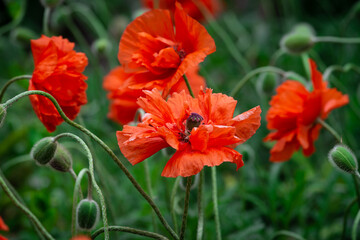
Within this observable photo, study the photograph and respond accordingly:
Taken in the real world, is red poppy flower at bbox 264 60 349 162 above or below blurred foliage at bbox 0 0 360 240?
above

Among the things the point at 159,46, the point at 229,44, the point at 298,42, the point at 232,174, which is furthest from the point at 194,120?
the point at 232,174

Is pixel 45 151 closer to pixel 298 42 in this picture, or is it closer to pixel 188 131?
pixel 188 131

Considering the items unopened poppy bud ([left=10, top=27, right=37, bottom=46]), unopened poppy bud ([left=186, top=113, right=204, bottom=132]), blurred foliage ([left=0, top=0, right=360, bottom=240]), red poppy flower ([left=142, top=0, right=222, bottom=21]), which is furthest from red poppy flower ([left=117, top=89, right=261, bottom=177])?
red poppy flower ([left=142, top=0, right=222, bottom=21])

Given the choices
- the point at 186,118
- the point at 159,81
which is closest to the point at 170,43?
the point at 159,81

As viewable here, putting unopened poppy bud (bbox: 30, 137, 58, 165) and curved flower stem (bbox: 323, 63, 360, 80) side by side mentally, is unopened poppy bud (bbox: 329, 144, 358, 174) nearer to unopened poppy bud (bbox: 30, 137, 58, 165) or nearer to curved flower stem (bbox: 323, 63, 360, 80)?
curved flower stem (bbox: 323, 63, 360, 80)

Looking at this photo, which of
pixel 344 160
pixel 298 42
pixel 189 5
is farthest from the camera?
pixel 189 5

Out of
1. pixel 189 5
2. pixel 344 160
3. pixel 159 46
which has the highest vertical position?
pixel 159 46

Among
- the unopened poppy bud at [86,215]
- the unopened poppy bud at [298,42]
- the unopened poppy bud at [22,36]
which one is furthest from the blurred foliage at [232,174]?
the unopened poppy bud at [86,215]

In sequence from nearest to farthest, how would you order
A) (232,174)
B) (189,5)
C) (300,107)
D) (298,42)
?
(300,107) → (298,42) → (232,174) → (189,5)
